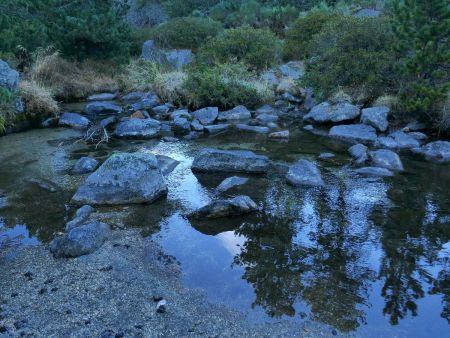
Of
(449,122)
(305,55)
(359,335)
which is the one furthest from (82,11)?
(359,335)

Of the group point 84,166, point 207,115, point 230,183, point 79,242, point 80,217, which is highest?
point 79,242

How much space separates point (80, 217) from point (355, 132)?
9.16 meters

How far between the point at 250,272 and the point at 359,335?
6.01 feet

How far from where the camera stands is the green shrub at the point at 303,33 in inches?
939

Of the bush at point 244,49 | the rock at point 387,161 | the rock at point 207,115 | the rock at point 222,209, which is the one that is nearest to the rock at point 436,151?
the rock at point 387,161

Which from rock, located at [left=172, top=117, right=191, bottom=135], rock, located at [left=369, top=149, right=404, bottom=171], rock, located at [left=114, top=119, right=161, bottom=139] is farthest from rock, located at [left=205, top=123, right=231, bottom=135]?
rock, located at [left=369, top=149, right=404, bottom=171]

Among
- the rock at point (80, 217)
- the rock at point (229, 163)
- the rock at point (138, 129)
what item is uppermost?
the rock at point (80, 217)

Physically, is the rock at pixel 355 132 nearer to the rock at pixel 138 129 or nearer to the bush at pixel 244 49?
the rock at pixel 138 129

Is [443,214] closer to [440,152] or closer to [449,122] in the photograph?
[440,152]

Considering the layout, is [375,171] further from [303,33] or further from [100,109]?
[303,33]

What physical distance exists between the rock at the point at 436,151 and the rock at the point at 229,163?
453 centimetres

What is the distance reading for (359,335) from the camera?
16.9 ft

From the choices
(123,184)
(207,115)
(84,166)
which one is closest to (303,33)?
(207,115)

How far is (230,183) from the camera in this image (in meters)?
9.84
